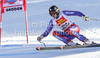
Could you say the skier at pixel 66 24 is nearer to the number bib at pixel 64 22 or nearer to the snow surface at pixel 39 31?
the number bib at pixel 64 22

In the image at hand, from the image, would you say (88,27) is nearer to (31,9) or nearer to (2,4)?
(2,4)

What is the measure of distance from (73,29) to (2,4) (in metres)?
2.54

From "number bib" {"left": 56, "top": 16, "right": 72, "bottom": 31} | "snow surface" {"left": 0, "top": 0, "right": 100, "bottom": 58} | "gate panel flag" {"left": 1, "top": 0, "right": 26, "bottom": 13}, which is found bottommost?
"snow surface" {"left": 0, "top": 0, "right": 100, "bottom": 58}

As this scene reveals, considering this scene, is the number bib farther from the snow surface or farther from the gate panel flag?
the gate panel flag

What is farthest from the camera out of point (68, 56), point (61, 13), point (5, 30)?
point (5, 30)

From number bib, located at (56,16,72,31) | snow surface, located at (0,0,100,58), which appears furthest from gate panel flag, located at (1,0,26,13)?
number bib, located at (56,16,72,31)

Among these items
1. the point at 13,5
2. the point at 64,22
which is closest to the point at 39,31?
the point at 13,5

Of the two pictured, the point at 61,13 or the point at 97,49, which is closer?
the point at 97,49

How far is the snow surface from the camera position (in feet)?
14.5

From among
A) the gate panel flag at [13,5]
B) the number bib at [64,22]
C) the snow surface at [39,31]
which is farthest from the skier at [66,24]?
the gate panel flag at [13,5]

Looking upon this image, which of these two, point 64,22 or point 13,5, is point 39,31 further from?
point 64,22

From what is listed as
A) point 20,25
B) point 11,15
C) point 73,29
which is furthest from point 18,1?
point 11,15

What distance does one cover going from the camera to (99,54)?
13.6ft

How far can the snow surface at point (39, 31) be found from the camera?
174 inches
